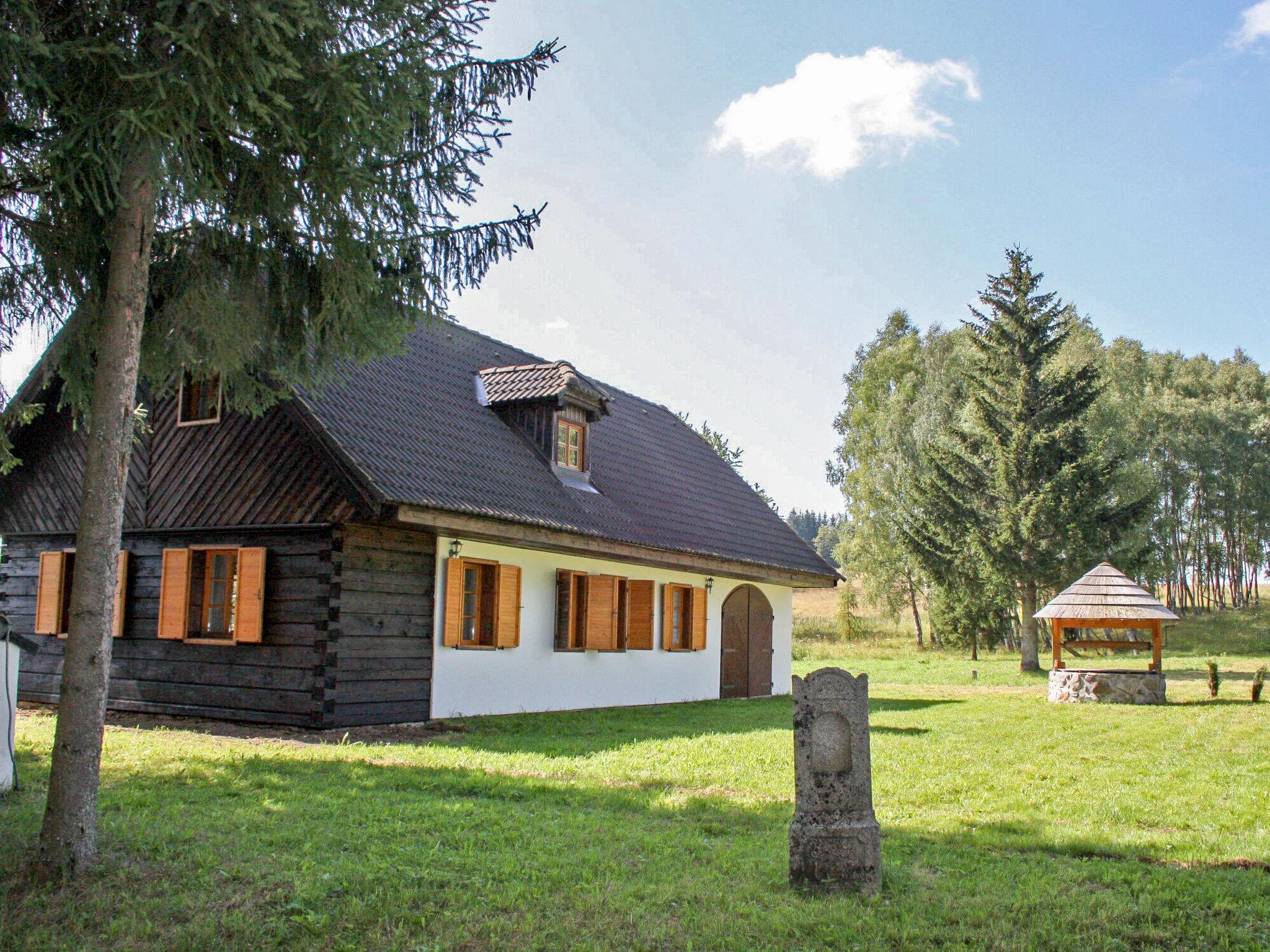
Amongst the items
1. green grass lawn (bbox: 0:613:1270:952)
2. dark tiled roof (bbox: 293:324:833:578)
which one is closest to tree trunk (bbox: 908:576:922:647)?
dark tiled roof (bbox: 293:324:833:578)

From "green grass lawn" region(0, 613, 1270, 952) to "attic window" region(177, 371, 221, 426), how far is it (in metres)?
4.07

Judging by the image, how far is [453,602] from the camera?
1273 cm

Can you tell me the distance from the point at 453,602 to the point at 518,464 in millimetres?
2842

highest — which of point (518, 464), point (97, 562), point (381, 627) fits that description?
point (518, 464)

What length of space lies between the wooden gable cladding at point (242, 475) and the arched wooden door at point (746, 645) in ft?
30.0

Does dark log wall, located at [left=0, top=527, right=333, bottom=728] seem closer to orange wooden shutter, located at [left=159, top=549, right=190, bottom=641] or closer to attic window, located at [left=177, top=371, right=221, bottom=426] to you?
orange wooden shutter, located at [left=159, top=549, right=190, bottom=641]

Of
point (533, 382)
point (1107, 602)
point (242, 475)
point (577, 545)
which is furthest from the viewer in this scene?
point (1107, 602)

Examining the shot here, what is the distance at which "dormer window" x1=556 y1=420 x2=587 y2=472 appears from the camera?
16141mm

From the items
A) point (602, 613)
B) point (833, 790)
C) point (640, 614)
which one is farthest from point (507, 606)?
point (833, 790)

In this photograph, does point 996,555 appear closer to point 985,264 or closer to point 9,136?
point 985,264

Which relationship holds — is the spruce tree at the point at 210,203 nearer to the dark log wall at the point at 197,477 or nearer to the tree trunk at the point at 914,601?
the dark log wall at the point at 197,477

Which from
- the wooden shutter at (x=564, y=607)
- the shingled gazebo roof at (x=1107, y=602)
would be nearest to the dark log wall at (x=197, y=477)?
the wooden shutter at (x=564, y=607)

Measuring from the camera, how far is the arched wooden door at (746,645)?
18797 millimetres

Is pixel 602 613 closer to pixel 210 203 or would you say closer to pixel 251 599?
pixel 251 599
